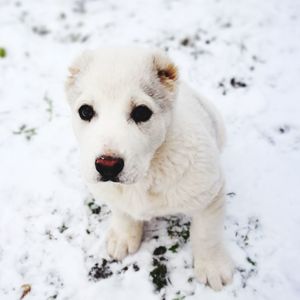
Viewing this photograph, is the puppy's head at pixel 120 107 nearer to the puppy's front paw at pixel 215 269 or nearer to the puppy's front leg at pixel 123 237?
the puppy's front leg at pixel 123 237

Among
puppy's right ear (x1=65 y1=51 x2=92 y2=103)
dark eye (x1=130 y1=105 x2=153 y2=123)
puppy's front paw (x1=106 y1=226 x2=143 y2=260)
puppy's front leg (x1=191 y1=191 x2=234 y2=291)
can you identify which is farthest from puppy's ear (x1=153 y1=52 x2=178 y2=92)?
puppy's front paw (x1=106 y1=226 x2=143 y2=260)

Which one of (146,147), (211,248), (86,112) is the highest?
(86,112)

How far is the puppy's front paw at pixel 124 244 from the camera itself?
3820 millimetres

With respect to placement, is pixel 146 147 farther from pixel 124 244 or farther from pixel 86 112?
pixel 124 244

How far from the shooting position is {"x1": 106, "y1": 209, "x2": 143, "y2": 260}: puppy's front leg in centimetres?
382

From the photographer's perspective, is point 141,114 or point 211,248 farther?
point 211,248

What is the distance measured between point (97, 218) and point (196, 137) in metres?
1.57

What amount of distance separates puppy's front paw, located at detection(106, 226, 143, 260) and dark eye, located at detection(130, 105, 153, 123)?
150cm

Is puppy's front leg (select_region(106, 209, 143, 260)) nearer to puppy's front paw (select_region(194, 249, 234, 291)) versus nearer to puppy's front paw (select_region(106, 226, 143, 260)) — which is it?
puppy's front paw (select_region(106, 226, 143, 260))

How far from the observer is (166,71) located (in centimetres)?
296

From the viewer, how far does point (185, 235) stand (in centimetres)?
395

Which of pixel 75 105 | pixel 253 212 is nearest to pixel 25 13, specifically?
pixel 75 105

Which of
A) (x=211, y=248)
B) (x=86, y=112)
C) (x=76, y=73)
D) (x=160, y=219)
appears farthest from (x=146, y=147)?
(x=160, y=219)

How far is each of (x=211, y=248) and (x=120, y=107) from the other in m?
1.68
